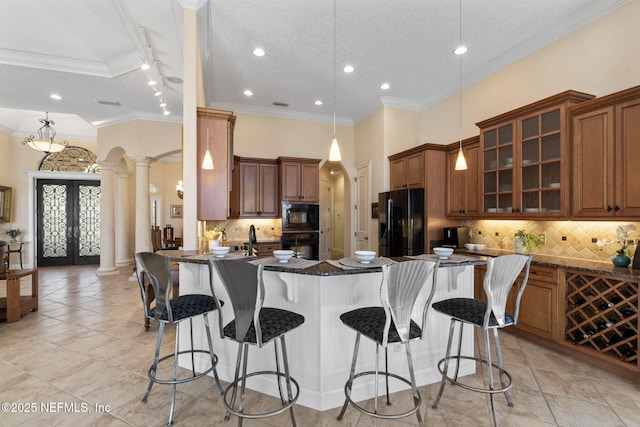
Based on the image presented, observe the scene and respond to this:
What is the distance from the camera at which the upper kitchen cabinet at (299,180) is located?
18.4 ft

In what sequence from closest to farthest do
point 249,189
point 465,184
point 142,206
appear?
point 465,184, point 249,189, point 142,206

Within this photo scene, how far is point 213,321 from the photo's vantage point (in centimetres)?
247

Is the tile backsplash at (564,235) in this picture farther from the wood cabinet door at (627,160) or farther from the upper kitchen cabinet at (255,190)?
the upper kitchen cabinet at (255,190)

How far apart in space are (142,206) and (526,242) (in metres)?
6.92

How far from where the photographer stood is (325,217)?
29.0ft

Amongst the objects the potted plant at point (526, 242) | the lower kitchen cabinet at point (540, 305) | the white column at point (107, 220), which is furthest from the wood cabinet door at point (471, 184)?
the white column at point (107, 220)

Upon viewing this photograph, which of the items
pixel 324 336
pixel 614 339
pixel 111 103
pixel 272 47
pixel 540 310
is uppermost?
pixel 272 47

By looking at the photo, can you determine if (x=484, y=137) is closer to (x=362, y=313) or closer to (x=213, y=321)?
(x=362, y=313)

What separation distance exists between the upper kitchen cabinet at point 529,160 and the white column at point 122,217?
26.2 ft

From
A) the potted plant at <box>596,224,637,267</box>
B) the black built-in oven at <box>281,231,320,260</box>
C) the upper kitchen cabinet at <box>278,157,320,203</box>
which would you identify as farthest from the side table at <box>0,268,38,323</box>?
the potted plant at <box>596,224,637,267</box>

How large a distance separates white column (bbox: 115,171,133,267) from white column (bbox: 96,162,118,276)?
0.71 metres

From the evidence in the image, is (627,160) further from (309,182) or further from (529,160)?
(309,182)

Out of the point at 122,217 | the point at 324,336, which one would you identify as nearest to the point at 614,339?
the point at 324,336

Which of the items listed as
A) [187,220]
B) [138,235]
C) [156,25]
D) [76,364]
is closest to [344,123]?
[156,25]
